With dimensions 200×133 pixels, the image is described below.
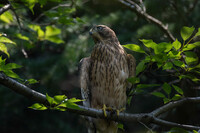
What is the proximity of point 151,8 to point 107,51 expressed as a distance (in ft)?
3.26

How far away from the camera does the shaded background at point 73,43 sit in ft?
10.8

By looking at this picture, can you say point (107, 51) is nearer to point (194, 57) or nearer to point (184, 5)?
point (194, 57)

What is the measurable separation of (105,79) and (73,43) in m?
1.07

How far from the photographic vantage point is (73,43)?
3609mm

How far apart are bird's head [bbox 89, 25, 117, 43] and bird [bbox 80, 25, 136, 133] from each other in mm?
132

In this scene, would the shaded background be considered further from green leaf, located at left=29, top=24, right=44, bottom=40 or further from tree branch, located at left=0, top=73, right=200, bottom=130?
tree branch, located at left=0, top=73, right=200, bottom=130

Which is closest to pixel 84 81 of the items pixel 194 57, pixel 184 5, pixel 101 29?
pixel 101 29

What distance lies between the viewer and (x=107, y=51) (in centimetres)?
282

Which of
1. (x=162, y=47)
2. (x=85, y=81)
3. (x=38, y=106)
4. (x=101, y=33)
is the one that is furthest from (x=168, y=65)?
(x=101, y=33)

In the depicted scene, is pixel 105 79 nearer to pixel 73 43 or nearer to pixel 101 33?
pixel 101 33

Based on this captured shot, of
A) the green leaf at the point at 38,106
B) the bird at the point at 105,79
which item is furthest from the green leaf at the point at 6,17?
the green leaf at the point at 38,106

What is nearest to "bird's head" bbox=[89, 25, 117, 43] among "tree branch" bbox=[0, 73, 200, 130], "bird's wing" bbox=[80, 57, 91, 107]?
"bird's wing" bbox=[80, 57, 91, 107]

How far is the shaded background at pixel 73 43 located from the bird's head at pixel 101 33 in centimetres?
19

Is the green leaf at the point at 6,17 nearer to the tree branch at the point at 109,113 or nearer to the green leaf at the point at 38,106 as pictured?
the tree branch at the point at 109,113
